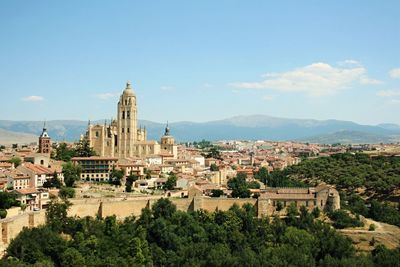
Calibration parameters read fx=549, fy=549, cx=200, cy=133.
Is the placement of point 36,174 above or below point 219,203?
above

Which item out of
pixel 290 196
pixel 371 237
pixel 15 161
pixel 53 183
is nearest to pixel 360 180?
pixel 290 196

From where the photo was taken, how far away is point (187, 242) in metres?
29.0

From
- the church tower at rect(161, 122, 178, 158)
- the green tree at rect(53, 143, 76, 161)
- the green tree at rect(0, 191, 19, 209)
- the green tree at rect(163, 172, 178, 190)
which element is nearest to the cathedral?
the green tree at rect(53, 143, 76, 161)

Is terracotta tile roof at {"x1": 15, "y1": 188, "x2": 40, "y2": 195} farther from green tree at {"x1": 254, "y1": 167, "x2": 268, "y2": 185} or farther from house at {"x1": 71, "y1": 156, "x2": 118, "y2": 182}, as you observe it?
green tree at {"x1": 254, "y1": 167, "x2": 268, "y2": 185}

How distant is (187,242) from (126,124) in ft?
69.2

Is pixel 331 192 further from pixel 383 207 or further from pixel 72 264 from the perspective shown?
pixel 72 264

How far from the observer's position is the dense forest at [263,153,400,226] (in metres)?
36.4

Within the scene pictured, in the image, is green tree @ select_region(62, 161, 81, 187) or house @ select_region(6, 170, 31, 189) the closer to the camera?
house @ select_region(6, 170, 31, 189)

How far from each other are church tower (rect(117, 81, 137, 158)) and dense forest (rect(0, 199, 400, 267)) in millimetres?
17321

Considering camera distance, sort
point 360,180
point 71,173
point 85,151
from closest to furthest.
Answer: point 71,173 → point 85,151 → point 360,180

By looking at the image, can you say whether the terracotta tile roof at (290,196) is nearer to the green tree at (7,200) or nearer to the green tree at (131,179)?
the green tree at (131,179)

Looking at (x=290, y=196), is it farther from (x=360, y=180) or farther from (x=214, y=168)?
(x=214, y=168)

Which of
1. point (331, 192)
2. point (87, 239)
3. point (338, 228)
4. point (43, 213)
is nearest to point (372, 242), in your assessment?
point (338, 228)

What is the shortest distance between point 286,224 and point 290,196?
2.56 m
